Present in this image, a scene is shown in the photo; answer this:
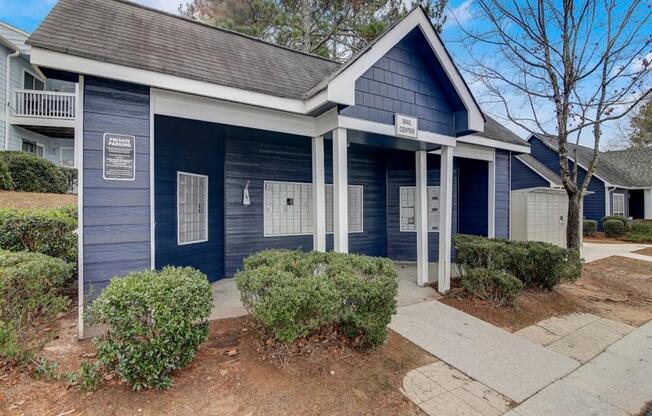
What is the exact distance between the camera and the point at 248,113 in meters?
4.94

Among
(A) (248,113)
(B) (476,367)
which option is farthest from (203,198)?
(B) (476,367)

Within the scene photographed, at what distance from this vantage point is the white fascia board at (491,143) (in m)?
7.55

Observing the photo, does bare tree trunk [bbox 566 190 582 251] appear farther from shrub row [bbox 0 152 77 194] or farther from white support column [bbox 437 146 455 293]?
shrub row [bbox 0 152 77 194]

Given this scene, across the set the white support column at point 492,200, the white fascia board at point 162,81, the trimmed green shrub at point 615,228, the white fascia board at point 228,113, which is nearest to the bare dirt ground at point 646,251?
the trimmed green shrub at point 615,228

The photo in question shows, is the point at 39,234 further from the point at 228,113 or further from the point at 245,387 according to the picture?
the point at 245,387

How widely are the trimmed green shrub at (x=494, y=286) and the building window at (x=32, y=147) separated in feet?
58.4

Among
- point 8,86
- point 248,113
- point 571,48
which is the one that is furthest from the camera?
point 8,86

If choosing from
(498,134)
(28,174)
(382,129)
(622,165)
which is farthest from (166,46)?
(622,165)

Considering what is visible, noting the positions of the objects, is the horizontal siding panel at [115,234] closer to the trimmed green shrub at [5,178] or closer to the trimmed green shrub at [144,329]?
the trimmed green shrub at [144,329]

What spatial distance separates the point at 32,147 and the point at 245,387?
57.6ft

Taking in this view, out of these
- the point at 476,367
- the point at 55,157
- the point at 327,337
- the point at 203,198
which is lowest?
the point at 476,367

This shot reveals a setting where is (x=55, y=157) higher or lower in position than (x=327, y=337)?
higher

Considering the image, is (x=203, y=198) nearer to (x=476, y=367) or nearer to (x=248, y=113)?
(x=248, y=113)

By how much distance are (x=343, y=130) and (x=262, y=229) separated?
3.42 meters
